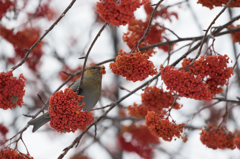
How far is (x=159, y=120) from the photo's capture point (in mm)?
2434

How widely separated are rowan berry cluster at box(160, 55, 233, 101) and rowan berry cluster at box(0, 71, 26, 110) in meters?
1.36

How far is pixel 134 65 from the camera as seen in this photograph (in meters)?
2.04

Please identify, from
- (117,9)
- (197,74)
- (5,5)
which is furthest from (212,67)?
(5,5)

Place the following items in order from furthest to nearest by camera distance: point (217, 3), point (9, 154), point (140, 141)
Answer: point (140, 141), point (217, 3), point (9, 154)

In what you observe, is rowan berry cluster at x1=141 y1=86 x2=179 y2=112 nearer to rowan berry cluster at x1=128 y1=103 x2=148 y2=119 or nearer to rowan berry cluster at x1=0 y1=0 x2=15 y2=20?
rowan berry cluster at x1=128 y1=103 x2=148 y2=119

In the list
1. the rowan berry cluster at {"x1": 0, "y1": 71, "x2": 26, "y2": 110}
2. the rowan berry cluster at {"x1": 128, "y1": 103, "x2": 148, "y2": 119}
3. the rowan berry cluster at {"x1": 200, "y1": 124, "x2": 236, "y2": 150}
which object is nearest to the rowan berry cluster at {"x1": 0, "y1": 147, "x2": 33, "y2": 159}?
the rowan berry cluster at {"x1": 0, "y1": 71, "x2": 26, "y2": 110}

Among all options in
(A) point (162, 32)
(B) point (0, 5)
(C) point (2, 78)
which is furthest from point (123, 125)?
(C) point (2, 78)

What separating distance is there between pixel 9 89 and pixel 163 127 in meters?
1.49

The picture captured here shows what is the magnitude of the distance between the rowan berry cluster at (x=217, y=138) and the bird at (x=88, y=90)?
1438mm

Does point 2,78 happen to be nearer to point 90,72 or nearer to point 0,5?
point 90,72

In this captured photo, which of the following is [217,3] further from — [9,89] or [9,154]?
[9,154]

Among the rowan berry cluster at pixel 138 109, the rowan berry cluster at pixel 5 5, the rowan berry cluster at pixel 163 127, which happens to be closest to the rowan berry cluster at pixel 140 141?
the rowan berry cluster at pixel 138 109

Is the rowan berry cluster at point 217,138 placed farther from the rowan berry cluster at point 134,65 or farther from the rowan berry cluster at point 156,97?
the rowan berry cluster at point 134,65

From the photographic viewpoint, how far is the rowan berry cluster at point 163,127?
2.37m
